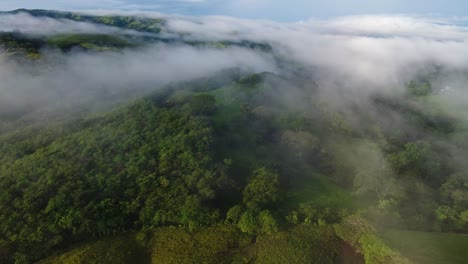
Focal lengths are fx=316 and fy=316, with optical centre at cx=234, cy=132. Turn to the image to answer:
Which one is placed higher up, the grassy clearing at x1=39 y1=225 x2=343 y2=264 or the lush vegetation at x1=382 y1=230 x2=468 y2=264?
the lush vegetation at x1=382 y1=230 x2=468 y2=264

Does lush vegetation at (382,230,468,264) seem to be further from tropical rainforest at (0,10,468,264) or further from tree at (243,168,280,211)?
tree at (243,168,280,211)

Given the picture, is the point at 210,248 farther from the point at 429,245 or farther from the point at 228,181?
the point at 429,245

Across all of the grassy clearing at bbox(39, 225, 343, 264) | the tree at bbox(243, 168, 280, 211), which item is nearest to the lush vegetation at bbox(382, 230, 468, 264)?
the grassy clearing at bbox(39, 225, 343, 264)

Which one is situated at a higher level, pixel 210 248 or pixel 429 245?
pixel 429 245

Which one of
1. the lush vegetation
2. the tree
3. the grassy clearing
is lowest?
the grassy clearing

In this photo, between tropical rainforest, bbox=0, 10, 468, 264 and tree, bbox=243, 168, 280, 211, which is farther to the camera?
tree, bbox=243, 168, 280, 211

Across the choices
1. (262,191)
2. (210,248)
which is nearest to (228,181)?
(262,191)

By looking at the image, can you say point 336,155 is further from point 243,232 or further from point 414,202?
point 243,232

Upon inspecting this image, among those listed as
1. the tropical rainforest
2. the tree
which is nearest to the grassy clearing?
the tropical rainforest

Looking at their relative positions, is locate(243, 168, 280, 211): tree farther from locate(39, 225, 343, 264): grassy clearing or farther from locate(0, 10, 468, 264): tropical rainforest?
locate(39, 225, 343, 264): grassy clearing

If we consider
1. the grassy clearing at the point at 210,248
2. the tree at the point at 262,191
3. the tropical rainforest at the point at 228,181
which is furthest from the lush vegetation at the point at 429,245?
the tree at the point at 262,191

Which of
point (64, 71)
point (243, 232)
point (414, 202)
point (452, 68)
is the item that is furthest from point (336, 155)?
point (452, 68)
